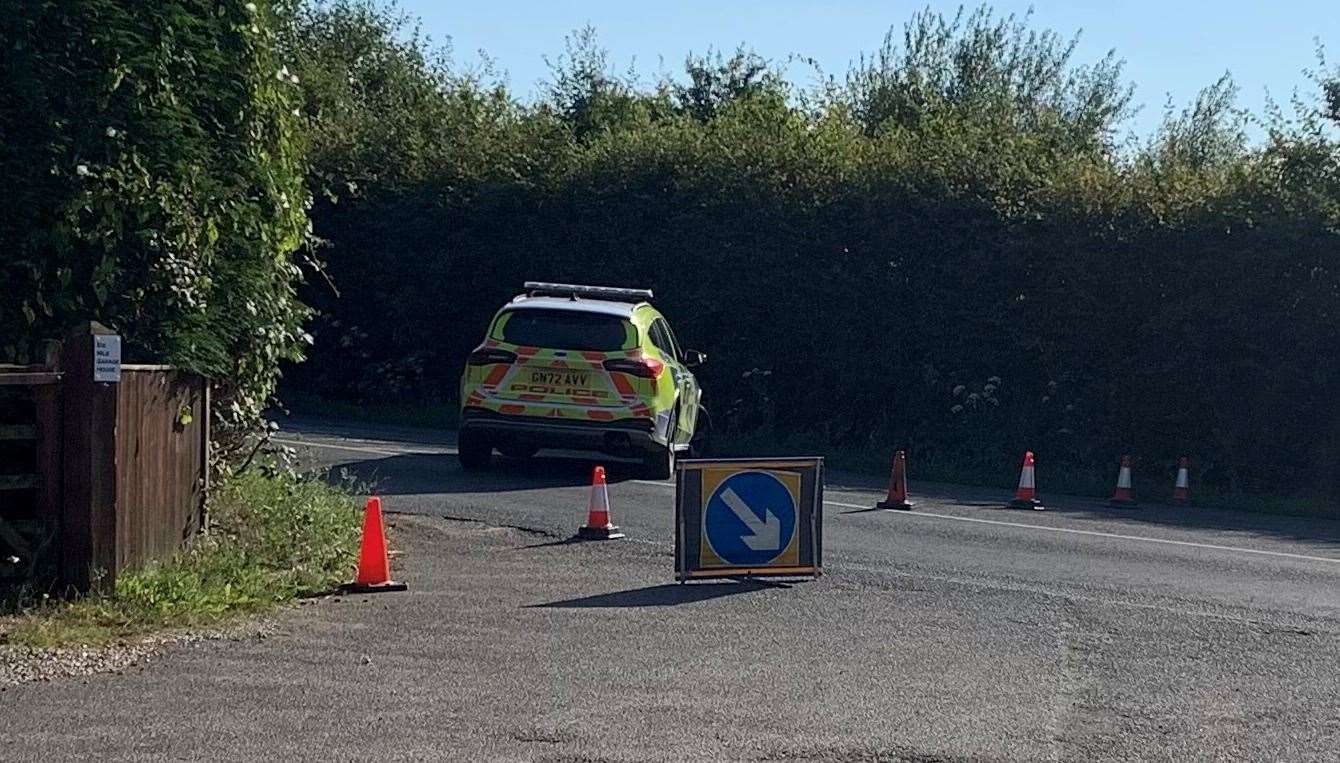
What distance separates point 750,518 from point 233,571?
3308 millimetres

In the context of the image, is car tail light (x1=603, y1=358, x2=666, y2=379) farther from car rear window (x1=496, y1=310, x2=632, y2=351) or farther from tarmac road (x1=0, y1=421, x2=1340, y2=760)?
tarmac road (x1=0, y1=421, x2=1340, y2=760)

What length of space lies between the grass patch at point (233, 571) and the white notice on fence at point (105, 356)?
1134 millimetres

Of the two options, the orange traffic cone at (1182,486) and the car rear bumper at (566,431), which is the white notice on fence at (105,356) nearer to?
the car rear bumper at (566,431)

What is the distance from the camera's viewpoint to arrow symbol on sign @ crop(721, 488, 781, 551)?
38.5ft

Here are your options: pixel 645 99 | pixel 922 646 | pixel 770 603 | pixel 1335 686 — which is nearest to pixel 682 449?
pixel 770 603

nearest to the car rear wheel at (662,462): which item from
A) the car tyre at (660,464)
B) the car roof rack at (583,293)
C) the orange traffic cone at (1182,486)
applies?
the car tyre at (660,464)

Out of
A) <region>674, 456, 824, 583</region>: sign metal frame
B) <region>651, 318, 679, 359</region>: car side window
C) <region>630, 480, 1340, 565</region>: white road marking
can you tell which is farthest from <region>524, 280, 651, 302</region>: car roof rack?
<region>674, 456, 824, 583</region>: sign metal frame

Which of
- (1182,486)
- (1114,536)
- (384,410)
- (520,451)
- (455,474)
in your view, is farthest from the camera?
(384,410)

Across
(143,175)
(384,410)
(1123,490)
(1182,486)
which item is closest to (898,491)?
(1123,490)

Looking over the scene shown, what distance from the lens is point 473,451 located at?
17594 mm

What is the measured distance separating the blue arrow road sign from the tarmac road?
0.25 meters

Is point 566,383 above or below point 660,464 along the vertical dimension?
above

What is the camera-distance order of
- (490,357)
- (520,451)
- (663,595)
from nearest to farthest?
A: (663,595)
(490,357)
(520,451)

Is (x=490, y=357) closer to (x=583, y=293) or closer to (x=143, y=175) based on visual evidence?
(x=583, y=293)
